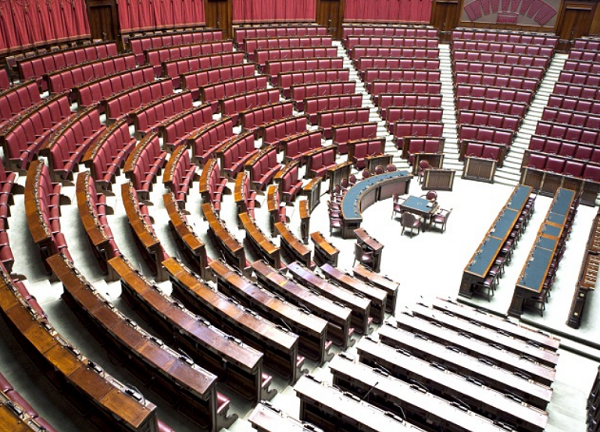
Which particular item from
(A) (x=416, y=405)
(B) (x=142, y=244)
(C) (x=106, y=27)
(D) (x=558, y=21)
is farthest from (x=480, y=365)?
(D) (x=558, y=21)

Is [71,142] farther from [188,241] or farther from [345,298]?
[345,298]

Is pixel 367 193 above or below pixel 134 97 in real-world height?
below

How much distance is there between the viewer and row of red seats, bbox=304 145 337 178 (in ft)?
23.5

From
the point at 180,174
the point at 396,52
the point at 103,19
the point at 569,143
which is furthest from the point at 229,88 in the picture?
the point at 569,143

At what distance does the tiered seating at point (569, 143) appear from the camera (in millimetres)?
7316

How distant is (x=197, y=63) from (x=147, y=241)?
5093 mm

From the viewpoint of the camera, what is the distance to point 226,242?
434 cm

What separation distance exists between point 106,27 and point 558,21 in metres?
8.93

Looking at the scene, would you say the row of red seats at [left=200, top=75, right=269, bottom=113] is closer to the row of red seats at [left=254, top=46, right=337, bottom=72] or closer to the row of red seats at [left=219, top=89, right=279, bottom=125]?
the row of red seats at [left=219, top=89, right=279, bottom=125]

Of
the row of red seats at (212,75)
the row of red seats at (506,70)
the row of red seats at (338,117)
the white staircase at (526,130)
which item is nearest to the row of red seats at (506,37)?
the white staircase at (526,130)

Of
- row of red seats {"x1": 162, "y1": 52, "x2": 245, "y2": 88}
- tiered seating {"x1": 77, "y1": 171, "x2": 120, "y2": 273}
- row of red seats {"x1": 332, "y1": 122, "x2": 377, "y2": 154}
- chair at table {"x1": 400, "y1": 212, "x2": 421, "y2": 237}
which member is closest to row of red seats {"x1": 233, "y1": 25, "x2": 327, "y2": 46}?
row of red seats {"x1": 162, "y1": 52, "x2": 245, "y2": 88}

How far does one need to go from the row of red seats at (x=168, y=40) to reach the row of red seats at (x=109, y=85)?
0.80 m

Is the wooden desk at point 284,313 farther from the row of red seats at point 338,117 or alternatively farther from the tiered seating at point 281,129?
the row of red seats at point 338,117

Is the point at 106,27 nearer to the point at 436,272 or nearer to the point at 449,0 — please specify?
the point at 436,272
